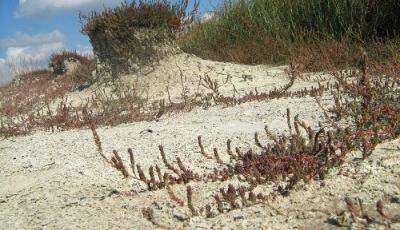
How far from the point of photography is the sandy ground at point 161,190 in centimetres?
256

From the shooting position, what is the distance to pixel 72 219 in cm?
284

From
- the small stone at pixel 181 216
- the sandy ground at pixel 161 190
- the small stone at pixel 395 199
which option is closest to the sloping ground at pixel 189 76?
the sandy ground at pixel 161 190

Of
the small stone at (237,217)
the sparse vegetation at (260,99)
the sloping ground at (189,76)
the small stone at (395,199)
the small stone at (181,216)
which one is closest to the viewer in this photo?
the small stone at (395,199)

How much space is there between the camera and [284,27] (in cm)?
1115

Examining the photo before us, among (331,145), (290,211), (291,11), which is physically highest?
(291,11)

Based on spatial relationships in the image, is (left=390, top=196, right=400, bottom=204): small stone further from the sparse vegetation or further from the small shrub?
the small shrub

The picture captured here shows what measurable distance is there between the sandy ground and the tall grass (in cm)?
465

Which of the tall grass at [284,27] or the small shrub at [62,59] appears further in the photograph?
the small shrub at [62,59]

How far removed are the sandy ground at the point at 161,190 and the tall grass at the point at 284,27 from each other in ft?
15.3

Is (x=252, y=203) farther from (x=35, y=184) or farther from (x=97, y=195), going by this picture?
(x=35, y=184)

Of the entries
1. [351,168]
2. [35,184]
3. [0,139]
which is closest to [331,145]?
[351,168]

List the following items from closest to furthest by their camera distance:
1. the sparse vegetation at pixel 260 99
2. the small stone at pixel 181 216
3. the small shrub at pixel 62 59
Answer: the small stone at pixel 181 216 < the sparse vegetation at pixel 260 99 < the small shrub at pixel 62 59

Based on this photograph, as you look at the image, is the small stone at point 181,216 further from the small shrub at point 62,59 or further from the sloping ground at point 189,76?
the small shrub at point 62,59

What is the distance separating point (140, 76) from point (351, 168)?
282 inches
